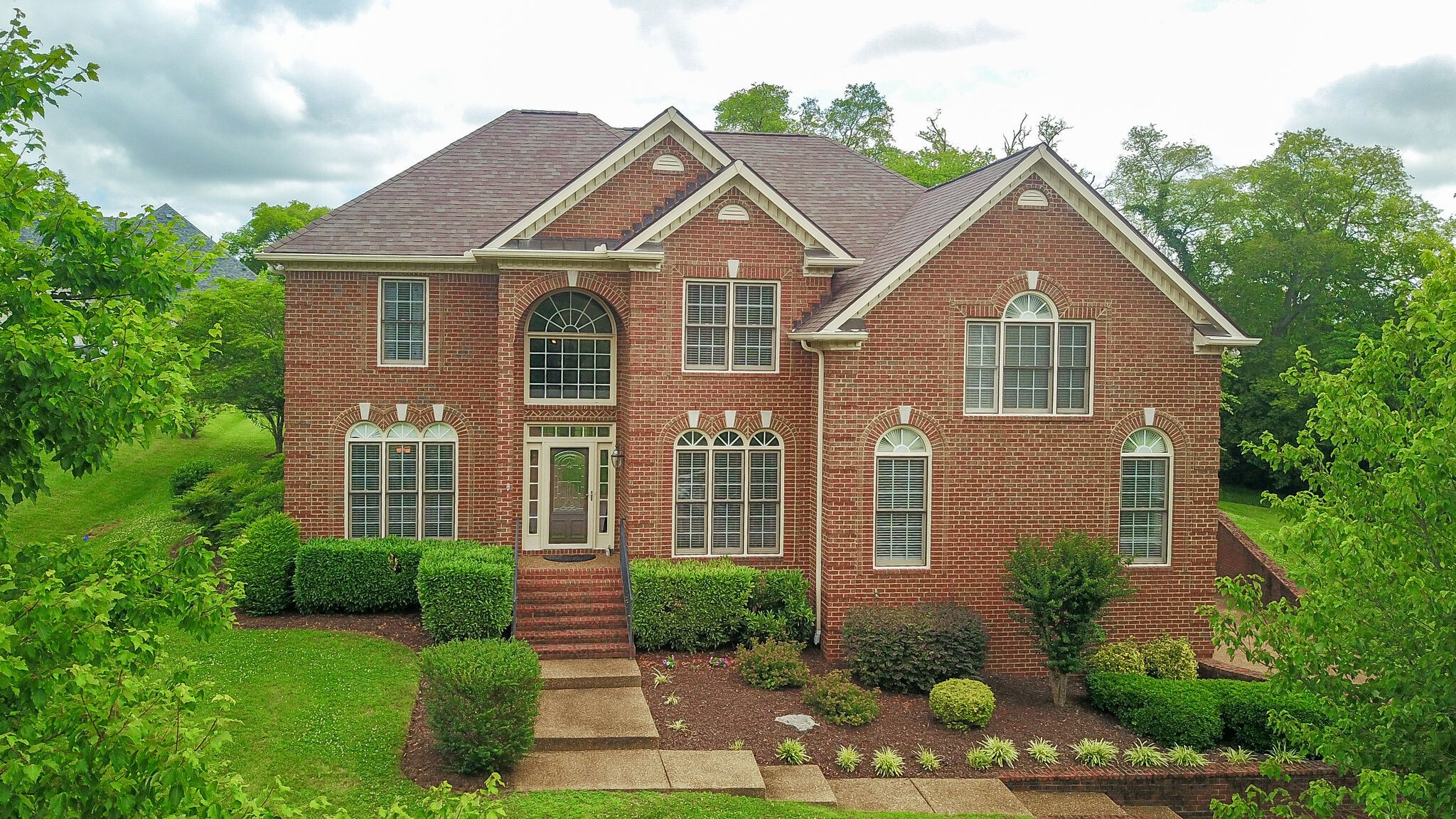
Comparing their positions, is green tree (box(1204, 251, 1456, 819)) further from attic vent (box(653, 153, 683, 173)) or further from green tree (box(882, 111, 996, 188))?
green tree (box(882, 111, 996, 188))

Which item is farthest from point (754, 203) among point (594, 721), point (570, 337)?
point (594, 721)

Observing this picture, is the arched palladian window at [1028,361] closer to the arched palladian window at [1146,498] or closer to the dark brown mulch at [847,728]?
the arched palladian window at [1146,498]

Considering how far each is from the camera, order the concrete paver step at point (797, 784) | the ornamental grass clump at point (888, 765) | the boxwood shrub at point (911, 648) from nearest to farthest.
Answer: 1. the concrete paver step at point (797, 784)
2. the ornamental grass clump at point (888, 765)
3. the boxwood shrub at point (911, 648)

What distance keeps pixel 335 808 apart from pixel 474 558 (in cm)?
681

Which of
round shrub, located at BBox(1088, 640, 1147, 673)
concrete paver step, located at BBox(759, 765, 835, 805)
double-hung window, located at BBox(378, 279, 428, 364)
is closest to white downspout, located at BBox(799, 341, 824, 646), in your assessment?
round shrub, located at BBox(1088, 640, 1147, 673)

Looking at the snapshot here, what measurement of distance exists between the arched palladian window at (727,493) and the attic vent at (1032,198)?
580cm

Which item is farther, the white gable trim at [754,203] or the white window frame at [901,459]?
the white gable trim at [754,203]

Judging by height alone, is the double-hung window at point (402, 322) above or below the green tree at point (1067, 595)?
above

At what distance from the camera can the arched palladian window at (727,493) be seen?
18562 mm

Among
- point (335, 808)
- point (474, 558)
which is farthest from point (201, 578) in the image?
point (474, 558)

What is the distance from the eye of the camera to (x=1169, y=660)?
17.2 meters

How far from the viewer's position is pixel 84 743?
192 inches

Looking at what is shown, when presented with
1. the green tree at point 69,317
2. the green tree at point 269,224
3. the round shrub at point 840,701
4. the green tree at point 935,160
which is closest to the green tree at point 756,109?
the green tree at point 935,160

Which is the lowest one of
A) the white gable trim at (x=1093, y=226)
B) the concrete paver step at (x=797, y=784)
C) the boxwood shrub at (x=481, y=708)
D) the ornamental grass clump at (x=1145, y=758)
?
the ornamental grass clump at (x=1145, y=758)
